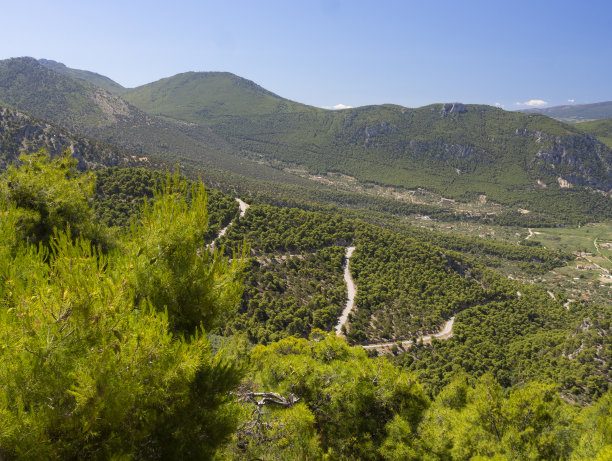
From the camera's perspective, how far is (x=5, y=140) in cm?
7125

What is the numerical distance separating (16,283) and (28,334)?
88 cm

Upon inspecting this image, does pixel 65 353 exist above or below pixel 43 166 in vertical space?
below

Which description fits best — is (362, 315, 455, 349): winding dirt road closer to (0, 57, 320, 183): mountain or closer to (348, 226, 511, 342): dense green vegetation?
(348, 226, 511, 342): dense green vegetation

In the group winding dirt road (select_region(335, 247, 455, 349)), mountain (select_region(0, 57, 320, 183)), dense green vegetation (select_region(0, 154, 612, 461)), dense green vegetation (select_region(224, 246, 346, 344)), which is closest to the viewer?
dense green vegetation (select_region(0, 154, 612, 461))

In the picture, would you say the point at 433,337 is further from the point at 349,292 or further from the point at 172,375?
the point at 172,375

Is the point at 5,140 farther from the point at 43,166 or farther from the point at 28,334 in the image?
the point at 28,334

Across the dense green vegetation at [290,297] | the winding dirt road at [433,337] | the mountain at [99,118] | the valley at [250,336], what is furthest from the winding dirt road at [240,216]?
the mountain at [99,118]

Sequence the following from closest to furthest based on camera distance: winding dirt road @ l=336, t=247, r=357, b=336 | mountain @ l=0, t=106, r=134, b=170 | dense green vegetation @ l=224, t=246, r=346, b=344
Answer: dense green vegetation @ l=224, t=246, r=346, b=344 → winding dirt road @ l=336, t=247, r=357, b=336 → mountain @ l=0, t=106, r=134, b=170

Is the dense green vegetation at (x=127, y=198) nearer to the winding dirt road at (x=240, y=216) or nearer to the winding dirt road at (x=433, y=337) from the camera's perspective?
the winding dirt road at (x=240, y=216)

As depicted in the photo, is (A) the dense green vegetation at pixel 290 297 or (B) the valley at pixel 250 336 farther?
(A) the dense green vegetation at pixel 290 297

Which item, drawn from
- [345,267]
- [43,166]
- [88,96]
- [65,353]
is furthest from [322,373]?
[88,96]

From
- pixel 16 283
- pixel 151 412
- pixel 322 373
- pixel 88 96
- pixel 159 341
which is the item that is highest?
pixel 88 96

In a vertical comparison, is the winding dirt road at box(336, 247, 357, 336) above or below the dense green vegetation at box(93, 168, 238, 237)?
below

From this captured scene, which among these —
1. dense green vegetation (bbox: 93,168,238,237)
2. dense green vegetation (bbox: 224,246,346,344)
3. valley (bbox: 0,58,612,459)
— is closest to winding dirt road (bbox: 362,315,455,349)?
valley (bbox: 0,58,612,459)
